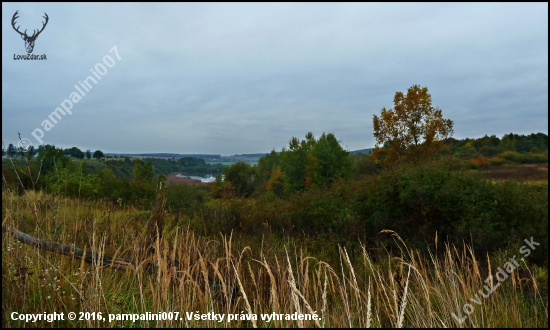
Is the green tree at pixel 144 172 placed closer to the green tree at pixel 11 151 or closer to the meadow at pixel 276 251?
the meadow at pixel 276 251

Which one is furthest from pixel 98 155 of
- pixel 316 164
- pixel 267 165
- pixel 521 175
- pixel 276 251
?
pixel 267 165

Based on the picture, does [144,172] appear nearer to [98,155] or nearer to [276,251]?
[98,155]

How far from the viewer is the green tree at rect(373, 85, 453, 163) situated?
29.0 m

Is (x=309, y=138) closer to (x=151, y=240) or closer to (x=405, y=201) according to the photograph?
(x=405, y=201)

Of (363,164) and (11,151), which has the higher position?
(11,151)

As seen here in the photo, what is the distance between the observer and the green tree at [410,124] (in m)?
29.0

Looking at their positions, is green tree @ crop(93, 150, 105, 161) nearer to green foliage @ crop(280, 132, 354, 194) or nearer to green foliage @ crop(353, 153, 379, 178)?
green foliage @ crop(280, 132, 354, 194)

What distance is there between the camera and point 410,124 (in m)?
29.9

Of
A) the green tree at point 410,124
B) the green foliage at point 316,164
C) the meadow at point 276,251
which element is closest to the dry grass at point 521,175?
the meadow at point 276,251

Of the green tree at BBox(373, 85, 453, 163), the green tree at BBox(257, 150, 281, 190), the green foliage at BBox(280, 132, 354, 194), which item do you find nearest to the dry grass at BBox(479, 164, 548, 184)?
the green tree at BBox(373, 85, 453, 163)

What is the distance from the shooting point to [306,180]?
41062 millimetres

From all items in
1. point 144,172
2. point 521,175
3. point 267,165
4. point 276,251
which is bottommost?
point 276,251

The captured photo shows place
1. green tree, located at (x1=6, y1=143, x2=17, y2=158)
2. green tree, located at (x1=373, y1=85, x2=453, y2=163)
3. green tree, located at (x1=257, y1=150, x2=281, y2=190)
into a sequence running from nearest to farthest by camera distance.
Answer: green tree, located at (x1=6, y1=143, x2=17, y2=158) < green tree, located at (x1=373, y1=85, x2=453, y2=163) < green tree, located at (x1=257, y1=150, x2=281, y2=190)

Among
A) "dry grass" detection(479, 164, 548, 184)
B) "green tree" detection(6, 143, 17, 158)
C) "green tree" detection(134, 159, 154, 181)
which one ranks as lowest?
"dry grass" detection(479, 164, 548, 184)
